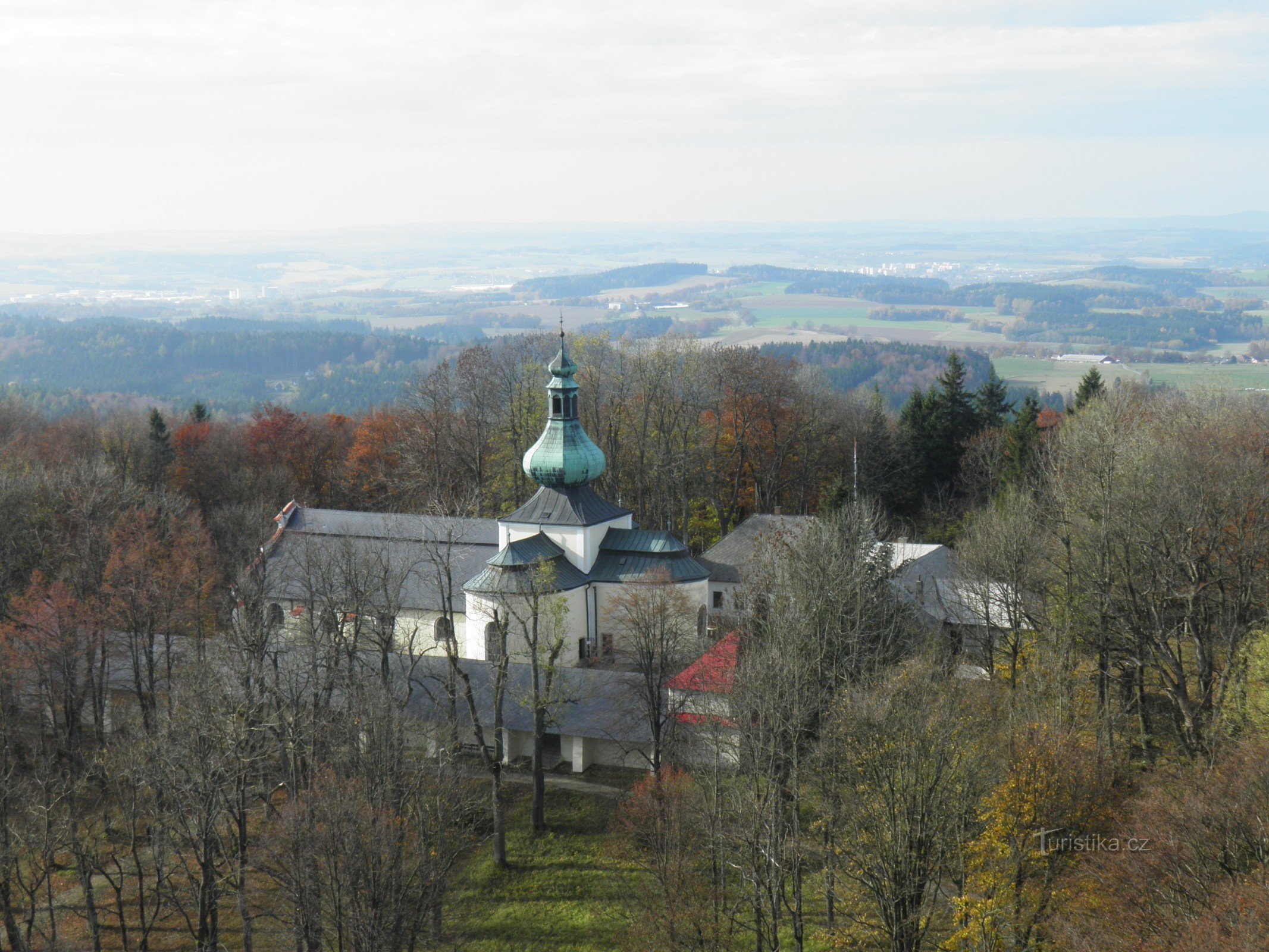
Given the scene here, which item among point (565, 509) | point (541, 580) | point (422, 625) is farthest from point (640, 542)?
point (422, 625)

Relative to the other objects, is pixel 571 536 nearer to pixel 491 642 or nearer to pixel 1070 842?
pixel 491 642

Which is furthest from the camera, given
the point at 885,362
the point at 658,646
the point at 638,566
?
the point at 885,362

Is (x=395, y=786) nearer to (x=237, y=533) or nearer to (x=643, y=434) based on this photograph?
(x=237, y=533)

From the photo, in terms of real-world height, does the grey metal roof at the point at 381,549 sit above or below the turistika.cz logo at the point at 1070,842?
above

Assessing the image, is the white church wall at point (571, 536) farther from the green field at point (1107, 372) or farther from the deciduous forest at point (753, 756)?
the green field at point (1107, 372)

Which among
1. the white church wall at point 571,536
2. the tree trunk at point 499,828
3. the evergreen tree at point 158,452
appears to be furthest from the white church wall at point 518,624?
the evergreen tree at point 158,452

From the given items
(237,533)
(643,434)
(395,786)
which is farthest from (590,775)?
(643,434)
